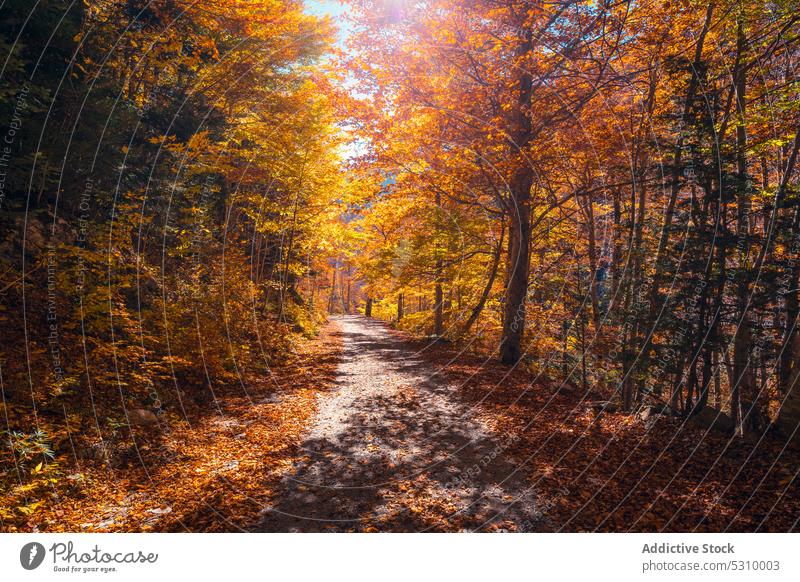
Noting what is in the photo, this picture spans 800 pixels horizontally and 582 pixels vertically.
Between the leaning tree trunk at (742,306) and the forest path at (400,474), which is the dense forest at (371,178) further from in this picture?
the forest path at (400,474)

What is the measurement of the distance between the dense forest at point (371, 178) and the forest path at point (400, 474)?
1.37 metres

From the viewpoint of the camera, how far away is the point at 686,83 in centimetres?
855

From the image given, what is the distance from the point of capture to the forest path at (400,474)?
17.6ft

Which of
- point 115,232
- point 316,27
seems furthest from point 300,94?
point 115,232

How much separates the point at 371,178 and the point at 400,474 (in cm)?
1123

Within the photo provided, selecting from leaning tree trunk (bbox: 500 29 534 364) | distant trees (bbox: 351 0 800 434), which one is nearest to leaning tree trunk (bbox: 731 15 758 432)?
distant trees (bbox: 351 0 800 434)

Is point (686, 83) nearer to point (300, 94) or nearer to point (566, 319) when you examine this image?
point (566, 319)

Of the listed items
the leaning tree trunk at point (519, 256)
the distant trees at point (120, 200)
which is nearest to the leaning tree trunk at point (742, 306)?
the leaning tree trunk at point (519, 256)

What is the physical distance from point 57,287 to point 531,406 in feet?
36.8

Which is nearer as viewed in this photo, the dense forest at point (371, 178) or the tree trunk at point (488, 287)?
the dense forest at point (371, 178)

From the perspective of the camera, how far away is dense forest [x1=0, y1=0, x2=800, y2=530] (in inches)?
270

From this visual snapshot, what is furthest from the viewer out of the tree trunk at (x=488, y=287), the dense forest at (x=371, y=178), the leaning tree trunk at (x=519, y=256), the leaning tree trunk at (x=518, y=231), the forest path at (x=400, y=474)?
the tree trunk at (x=488, y=287)

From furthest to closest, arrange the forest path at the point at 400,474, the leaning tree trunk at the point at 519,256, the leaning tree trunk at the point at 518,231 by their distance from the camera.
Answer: the leaning tree trunk at the point at 519,256 < the leaning tree trunk at the point at 518,231 < the forest path at the point at 400,474

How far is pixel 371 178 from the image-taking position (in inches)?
584
